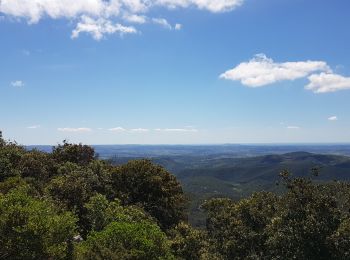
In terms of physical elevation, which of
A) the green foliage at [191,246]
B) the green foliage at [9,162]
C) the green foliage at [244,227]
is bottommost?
the green foliage at [191,246]

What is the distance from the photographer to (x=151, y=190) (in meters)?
66.5

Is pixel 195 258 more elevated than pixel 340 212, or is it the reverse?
pixel 340 212

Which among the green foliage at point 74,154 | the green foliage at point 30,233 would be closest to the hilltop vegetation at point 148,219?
the green foliage at point 30,233

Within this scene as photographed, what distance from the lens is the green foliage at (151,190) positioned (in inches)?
2542

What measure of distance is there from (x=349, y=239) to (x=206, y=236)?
22.0 m

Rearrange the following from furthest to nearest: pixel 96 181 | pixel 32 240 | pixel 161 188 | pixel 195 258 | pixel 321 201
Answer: pixel 161 188 < pixel 96 181 < pixel 195 258 < pixel 321 201 < pixel 32 240

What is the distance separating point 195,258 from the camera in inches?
1964

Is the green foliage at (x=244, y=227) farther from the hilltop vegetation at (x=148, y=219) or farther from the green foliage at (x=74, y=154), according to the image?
the green foliage at (x=74, y=154)

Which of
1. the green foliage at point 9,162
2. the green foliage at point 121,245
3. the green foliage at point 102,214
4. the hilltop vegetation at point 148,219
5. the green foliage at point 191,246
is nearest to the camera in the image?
the green foliage at point 121,245

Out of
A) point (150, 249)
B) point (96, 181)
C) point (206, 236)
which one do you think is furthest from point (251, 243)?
point (96, 181)

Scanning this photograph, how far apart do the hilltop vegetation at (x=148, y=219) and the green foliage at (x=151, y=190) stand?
15cm

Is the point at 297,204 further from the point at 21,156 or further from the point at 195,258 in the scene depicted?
the point at 21,156

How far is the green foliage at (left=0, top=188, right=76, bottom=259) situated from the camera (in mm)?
29109

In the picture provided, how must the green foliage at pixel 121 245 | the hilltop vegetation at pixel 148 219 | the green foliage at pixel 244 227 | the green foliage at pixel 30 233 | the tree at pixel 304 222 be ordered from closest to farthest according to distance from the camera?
the green foliage at pixel 121 245
the green foliage at pixel 30 233
the hilltop vegetation at pixel 148 219
the tree at pixel 304 222
the green foliage at pixel 244 227
